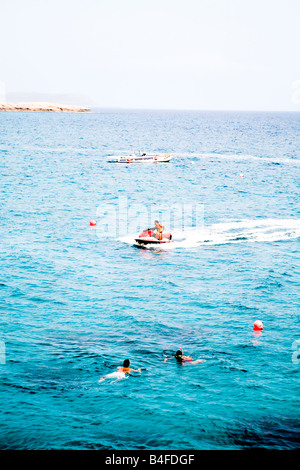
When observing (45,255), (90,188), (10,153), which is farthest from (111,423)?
(10,153)

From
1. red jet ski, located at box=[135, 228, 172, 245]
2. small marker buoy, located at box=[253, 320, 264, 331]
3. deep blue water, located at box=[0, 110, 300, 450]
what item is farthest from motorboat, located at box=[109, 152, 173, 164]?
small marker buoy, located at box=[253, 320, 264, 331]

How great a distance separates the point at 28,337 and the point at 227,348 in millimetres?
10288

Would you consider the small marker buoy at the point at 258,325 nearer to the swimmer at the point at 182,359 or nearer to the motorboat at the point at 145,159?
the swimmer at the point at 182,359

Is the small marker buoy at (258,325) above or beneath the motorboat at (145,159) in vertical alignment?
beneath

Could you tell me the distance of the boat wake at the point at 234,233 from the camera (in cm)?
4556

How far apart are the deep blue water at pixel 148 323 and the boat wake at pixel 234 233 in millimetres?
184

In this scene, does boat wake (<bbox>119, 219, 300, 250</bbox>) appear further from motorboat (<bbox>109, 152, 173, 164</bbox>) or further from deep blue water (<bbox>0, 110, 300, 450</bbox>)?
motorboat (<bbox>109, 152, 173, 164</bbox>)

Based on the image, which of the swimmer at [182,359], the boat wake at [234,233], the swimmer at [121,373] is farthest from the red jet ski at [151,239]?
the swimmer at [121,373]

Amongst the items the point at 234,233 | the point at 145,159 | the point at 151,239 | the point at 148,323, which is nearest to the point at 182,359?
the point at 148,323

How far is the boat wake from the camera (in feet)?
149

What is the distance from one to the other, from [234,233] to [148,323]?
21986 mm

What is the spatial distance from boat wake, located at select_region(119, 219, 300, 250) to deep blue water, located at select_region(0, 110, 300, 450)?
184 millimetres

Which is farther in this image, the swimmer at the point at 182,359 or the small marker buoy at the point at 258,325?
the small marker buoy at the point at 258,325
